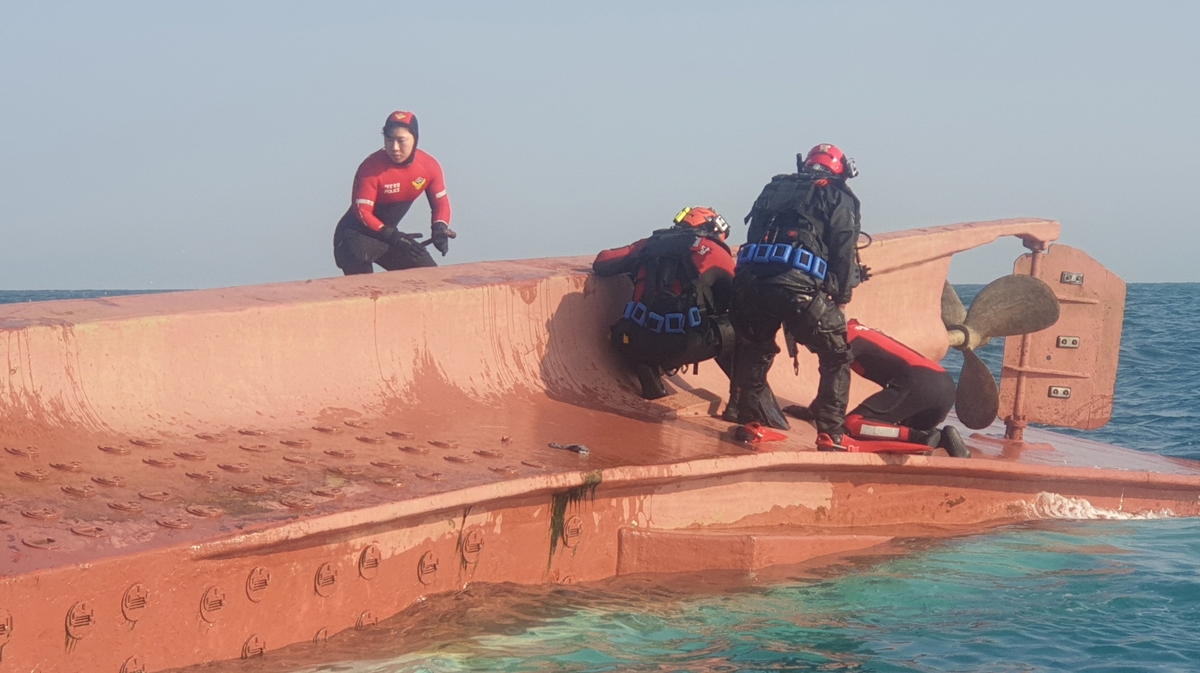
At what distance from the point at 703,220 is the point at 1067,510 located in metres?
3.00

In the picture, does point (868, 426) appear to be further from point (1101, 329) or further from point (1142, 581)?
point (1101, 329)

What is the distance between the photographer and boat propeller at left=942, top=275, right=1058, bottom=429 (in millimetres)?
8977

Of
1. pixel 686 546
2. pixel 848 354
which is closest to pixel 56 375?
pixel 686 546

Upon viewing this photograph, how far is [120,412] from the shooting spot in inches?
196

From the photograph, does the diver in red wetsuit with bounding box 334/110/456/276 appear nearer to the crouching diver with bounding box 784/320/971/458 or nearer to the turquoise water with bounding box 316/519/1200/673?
the crouching diver with bounding box 784/320/971/458

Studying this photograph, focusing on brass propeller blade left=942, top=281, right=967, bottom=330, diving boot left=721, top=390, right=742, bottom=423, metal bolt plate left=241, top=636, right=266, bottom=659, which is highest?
brass propeller blade left=942, top=281, right=967, bottom=330

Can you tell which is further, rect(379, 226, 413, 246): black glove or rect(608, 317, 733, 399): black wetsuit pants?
rect(379, 226, 413, 246): black glove

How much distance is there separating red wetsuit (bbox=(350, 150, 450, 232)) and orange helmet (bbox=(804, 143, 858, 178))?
2798mm

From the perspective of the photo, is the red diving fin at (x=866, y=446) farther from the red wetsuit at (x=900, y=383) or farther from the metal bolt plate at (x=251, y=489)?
the metal bolt plate at (x=251, y=489)

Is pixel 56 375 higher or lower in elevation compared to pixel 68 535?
higher

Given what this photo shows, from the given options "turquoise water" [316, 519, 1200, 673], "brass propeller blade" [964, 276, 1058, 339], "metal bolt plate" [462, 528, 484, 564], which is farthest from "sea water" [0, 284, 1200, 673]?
"brass propeller blade" [964, 276, 1058, 339]

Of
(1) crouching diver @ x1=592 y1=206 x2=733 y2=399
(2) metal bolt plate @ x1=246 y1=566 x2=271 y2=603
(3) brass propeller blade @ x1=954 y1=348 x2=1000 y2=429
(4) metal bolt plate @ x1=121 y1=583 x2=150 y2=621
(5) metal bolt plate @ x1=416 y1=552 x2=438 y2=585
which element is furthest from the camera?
(3) brass propeller blade @ x1=954 y1=348 x2=1000 y2=429

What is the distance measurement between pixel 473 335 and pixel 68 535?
3068 mm

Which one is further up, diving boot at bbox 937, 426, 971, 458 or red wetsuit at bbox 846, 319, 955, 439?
red wetsuit at bbox 846, 319, 955, 439
